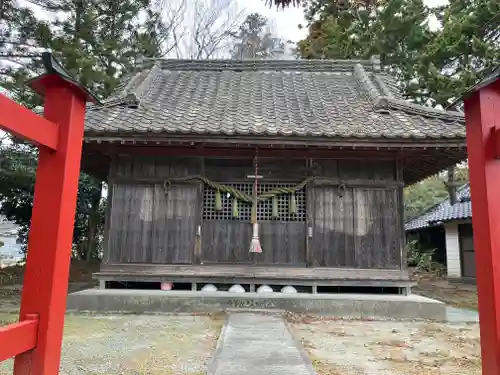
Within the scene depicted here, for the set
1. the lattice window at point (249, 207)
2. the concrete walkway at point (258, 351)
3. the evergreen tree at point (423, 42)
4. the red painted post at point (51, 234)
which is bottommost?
the concrete walkway at point (258, 351)

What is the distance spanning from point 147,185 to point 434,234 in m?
15.5

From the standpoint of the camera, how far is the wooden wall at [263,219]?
7719 millimetres

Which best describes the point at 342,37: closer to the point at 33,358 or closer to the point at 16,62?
the point at 16,62

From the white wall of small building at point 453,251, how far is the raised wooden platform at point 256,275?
9.67 metres

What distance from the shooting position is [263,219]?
7.90 meters

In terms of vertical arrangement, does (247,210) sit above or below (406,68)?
below

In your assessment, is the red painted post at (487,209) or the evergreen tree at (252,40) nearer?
the red painted post at (487,209)

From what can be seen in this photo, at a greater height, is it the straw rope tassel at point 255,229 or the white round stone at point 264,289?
the straw rope tassel at point 255,229

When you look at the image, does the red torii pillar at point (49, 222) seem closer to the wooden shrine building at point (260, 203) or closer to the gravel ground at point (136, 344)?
the gravel ground at point (136, 344)

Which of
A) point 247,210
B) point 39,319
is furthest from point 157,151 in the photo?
point 39,319

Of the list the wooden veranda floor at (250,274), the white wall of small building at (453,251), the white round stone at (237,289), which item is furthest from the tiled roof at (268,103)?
the white wall of small building at (453,251)

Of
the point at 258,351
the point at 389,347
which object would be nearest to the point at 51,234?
the point at 258,351

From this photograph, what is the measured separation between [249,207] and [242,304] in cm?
190

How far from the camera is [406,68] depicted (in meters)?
14.8
